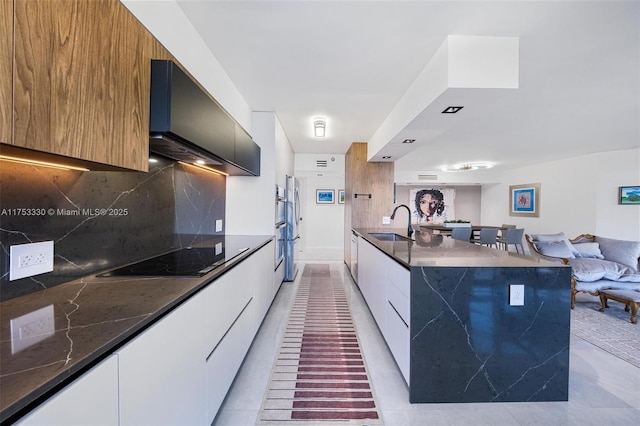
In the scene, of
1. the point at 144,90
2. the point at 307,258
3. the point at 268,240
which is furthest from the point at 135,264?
the point at 307,258

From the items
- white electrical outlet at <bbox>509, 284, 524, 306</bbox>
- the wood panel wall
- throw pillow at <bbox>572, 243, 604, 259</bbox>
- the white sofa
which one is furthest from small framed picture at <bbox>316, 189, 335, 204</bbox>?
white electrical outlet at <bbox>509, 284, 524, 306</bbox>

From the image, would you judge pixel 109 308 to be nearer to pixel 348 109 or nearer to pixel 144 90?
pixel 144 90

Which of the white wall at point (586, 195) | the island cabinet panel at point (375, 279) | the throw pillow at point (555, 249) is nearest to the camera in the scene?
the island cabinet panel at point (375, 279)

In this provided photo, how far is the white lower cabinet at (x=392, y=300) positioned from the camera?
180 cm

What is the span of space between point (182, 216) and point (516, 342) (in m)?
2.60

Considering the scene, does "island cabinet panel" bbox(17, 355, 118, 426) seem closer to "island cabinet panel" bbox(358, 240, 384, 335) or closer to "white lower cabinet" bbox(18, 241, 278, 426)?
"white lower cabinet" bbox(18, 241, 278, 426)

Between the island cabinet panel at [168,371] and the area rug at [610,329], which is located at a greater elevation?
the island cabinet panel at [168,371]

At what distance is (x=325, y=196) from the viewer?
25.7 ft

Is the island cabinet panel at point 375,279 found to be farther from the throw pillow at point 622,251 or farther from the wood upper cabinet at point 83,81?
the throw pillow at point 622,251

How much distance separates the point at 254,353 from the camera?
229 centimetres

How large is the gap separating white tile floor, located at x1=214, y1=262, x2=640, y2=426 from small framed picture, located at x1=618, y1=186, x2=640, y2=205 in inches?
174

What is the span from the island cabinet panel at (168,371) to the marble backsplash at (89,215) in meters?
0.60

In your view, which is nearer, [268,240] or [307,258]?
[268,240]

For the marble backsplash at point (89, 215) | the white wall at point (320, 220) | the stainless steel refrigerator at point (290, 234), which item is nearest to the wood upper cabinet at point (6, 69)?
the marble backsplash at point (89, 215)
